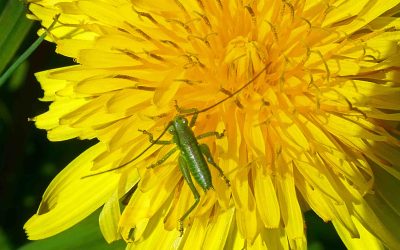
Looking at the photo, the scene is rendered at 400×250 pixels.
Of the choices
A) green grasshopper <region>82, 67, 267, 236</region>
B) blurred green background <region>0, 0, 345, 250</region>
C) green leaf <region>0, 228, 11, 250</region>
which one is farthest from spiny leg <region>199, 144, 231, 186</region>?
green leaf <region>0, 228, 11, 250</region>

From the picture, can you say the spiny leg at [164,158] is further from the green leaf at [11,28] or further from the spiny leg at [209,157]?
the green leaf at [11,28]

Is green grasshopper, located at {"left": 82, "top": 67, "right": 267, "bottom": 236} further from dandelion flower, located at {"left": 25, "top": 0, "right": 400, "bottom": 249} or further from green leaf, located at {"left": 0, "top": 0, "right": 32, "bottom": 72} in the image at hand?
green leaf, located at {"left": 0, "top": 0, "right": 32, "bottom": 72}

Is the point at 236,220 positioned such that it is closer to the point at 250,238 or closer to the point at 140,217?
the point at 250,238

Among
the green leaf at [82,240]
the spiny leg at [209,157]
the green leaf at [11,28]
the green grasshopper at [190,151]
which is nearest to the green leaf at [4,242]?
the green leaf at [82,240]

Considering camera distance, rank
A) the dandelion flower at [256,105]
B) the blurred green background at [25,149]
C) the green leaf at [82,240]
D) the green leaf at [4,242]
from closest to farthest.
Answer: the dandelion flower at [256,105], the green leaf at [82,240], the green leaf at [4,242], the blurred green background at [25,149]

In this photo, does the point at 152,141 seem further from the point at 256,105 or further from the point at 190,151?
the point at 256,105

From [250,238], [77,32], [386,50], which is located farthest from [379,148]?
[77,32]
